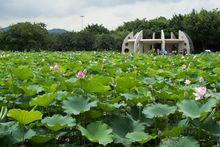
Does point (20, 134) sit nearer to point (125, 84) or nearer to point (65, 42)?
point (125, 84)

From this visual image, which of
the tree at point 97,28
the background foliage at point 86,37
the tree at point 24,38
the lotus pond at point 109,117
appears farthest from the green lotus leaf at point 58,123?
the tree at point 97,28

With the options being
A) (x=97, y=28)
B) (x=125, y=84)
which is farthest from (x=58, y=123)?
(x=97, y=28)

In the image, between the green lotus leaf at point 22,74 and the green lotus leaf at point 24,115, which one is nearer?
the green lotus leaf at point 24,115

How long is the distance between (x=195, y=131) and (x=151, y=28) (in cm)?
5171

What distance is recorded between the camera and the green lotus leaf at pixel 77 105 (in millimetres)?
1957

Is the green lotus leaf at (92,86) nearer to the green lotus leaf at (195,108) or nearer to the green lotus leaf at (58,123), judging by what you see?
the green lotus leaf at (58,123)

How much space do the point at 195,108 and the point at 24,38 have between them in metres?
39.1

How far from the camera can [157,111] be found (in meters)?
2.00

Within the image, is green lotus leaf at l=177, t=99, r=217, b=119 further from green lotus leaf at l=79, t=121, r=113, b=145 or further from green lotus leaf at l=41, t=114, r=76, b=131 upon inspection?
green lotus leaf at l=41, t=114, r=76, b=131

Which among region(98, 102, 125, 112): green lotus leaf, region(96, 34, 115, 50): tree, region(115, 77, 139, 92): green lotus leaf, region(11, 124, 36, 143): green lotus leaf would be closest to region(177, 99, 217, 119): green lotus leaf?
region(98, 102, 125, 112): green lotus leaf

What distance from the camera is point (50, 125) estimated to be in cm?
186

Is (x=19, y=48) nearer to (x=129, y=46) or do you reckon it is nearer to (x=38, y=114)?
(x=129, y=46)

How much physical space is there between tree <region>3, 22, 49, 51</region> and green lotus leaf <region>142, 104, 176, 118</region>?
3728cm

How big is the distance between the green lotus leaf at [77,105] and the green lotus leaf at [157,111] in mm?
259
